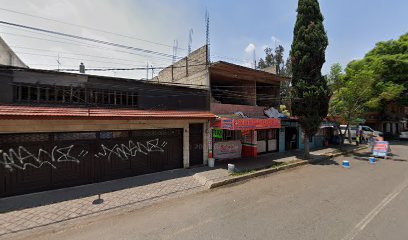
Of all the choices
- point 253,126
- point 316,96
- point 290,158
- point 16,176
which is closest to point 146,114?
point 16,176

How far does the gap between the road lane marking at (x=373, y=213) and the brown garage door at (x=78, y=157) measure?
7910 millimetres

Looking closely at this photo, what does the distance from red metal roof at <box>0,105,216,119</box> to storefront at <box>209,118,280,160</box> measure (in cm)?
208

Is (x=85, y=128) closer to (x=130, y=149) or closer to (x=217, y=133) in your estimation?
(x=130, y=149)

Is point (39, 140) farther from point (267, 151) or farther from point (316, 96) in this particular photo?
point (316, 96)

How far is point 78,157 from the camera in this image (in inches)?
315

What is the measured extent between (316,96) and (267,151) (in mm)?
5373

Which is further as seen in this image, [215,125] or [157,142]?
[215,125]

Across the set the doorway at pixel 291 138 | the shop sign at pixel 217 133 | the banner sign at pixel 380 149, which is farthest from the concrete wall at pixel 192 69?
the banner sign at pixel 380 149

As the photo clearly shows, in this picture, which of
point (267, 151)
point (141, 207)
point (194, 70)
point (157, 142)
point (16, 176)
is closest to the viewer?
point (141, 207)

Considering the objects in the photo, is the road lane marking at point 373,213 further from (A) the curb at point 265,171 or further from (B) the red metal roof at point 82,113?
(B) the red metal roof at point 82,113

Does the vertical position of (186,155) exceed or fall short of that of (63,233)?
it exceeds it

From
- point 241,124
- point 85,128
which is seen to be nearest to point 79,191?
point 85,128

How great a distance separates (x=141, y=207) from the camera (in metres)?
6.49

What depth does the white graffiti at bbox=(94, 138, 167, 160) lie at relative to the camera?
8.66 metres
